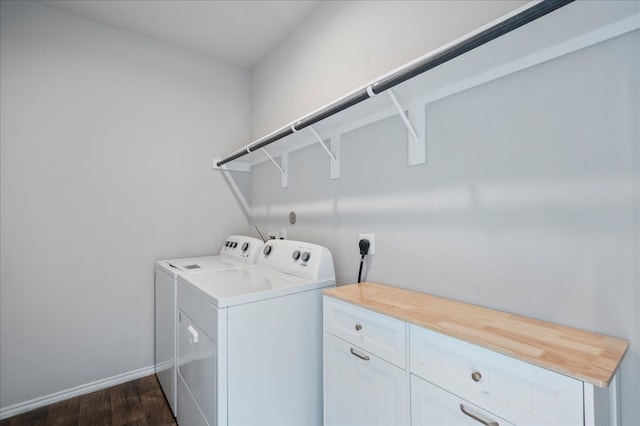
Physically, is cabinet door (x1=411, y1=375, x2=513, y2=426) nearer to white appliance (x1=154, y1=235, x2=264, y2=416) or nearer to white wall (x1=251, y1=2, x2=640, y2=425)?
white wall (x1=251, y1=2, x2=640, y2=425)

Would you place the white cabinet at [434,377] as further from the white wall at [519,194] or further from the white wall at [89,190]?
the white wall at [89,190]

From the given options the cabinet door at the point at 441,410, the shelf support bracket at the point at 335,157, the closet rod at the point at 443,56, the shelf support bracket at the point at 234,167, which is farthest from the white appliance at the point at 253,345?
the shelf support bracket at the point at 234,167

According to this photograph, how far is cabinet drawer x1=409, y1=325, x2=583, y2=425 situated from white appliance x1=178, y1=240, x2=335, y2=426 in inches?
24.5

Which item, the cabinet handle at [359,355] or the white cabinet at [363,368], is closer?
the white cabinet at [363,368]

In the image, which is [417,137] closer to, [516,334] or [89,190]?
[516,334]

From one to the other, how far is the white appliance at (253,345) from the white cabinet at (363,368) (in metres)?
0.18

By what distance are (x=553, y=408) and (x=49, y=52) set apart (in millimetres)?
3032

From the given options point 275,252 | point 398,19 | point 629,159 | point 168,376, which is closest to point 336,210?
point 275,252

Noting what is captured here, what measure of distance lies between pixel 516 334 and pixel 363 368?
54 cm

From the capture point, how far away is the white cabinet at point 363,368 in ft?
3.18

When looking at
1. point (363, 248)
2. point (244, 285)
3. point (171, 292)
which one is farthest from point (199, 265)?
point (363, 248)

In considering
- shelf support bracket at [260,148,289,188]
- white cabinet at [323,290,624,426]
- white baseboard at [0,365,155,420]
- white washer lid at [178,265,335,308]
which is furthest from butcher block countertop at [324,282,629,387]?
white baseboard at [0,365,155,420]

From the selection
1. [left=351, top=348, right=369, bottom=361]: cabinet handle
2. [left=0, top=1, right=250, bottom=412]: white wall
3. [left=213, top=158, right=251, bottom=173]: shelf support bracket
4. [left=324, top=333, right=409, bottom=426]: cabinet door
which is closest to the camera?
[left=324, top=333, right=409, bottom=426]: cabinet door

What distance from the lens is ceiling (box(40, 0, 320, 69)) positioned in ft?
6.31
